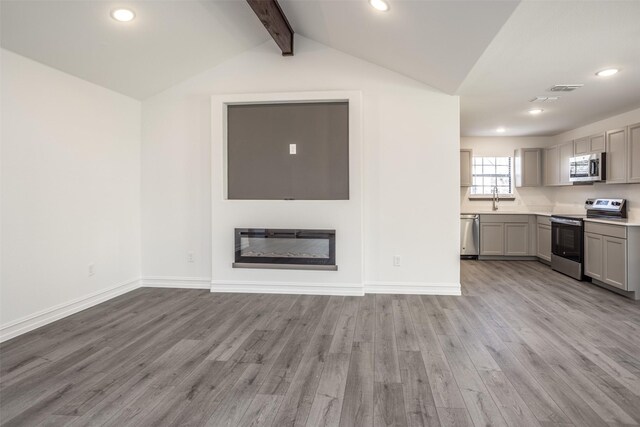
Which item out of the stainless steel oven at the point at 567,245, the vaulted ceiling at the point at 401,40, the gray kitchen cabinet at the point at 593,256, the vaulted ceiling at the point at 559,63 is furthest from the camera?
the stainless steel oven at the point at 567,245

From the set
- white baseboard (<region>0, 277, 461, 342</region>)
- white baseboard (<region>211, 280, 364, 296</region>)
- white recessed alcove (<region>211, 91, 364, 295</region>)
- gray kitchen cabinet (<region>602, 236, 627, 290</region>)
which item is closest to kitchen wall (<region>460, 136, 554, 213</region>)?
gray kitchen cabinet (<region>602, 236, 627, 290</region>)

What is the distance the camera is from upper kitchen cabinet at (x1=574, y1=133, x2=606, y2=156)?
189 inches

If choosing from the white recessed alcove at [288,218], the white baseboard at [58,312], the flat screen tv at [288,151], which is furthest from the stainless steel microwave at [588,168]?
the white baseboard at [58,312]

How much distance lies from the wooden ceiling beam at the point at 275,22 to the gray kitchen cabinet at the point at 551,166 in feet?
15.9

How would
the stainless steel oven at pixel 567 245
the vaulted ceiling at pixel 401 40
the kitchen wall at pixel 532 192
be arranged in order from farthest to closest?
the kitchen wall at pixel 532 192
the stainless steel oven at pixel 567 245
the vaulted ceiling at pixel 401 40

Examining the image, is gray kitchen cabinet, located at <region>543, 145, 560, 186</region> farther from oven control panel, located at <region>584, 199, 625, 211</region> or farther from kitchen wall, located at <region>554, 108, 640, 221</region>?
oven control panel, located at <region>584, 199, 625, 211</region>

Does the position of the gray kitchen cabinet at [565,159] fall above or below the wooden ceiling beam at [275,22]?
below

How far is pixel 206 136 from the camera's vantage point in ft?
14.1

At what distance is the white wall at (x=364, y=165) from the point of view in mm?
4016

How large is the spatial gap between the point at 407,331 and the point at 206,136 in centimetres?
323

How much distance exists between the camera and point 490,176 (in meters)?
6.80

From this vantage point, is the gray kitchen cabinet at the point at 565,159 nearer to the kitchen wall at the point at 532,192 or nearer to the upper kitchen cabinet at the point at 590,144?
the upper kitchen cabinet at the point at 590,144

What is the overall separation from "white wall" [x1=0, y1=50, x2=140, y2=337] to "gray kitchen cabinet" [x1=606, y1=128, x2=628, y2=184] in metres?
6.19

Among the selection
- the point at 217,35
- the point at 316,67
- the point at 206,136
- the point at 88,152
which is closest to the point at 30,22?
the point at 88,152
